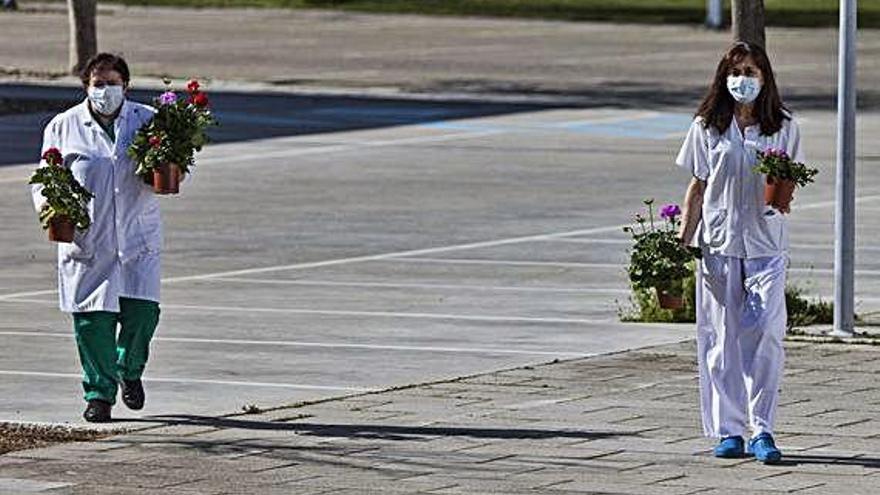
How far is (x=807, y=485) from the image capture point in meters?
10.9

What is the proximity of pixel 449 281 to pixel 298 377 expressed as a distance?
5096 millimetres

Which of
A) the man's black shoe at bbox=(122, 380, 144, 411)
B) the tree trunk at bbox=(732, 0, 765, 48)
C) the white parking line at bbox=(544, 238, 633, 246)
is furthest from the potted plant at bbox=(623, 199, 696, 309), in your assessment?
the white parking line at bbox=(544, 238, 633, 246)

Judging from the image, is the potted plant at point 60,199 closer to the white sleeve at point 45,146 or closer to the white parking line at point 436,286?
the white sleeve at point 45,146

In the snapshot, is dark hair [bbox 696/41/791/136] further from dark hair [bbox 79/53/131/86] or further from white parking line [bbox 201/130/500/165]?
white parking line [bbox 201/130/500/165]

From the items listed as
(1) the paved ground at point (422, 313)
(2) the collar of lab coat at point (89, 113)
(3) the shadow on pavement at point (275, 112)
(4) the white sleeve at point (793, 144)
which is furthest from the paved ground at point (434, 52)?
(4) the white sleeve at point (793, 144)

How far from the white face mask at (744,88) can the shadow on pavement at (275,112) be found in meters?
20.9

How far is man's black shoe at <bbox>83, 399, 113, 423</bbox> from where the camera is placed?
41.7 ft

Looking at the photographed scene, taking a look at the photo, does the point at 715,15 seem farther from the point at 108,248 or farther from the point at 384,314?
the point at 108,248

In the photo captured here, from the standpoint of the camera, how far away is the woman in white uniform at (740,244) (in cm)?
1164

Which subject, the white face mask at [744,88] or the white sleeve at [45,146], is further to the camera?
the white sleeve at [45,146]

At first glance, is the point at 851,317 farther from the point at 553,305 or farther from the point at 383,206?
the point at 383,206

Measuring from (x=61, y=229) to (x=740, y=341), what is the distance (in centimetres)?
322

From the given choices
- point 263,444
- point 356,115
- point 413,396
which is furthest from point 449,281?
point 356,115

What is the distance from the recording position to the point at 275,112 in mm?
38000
